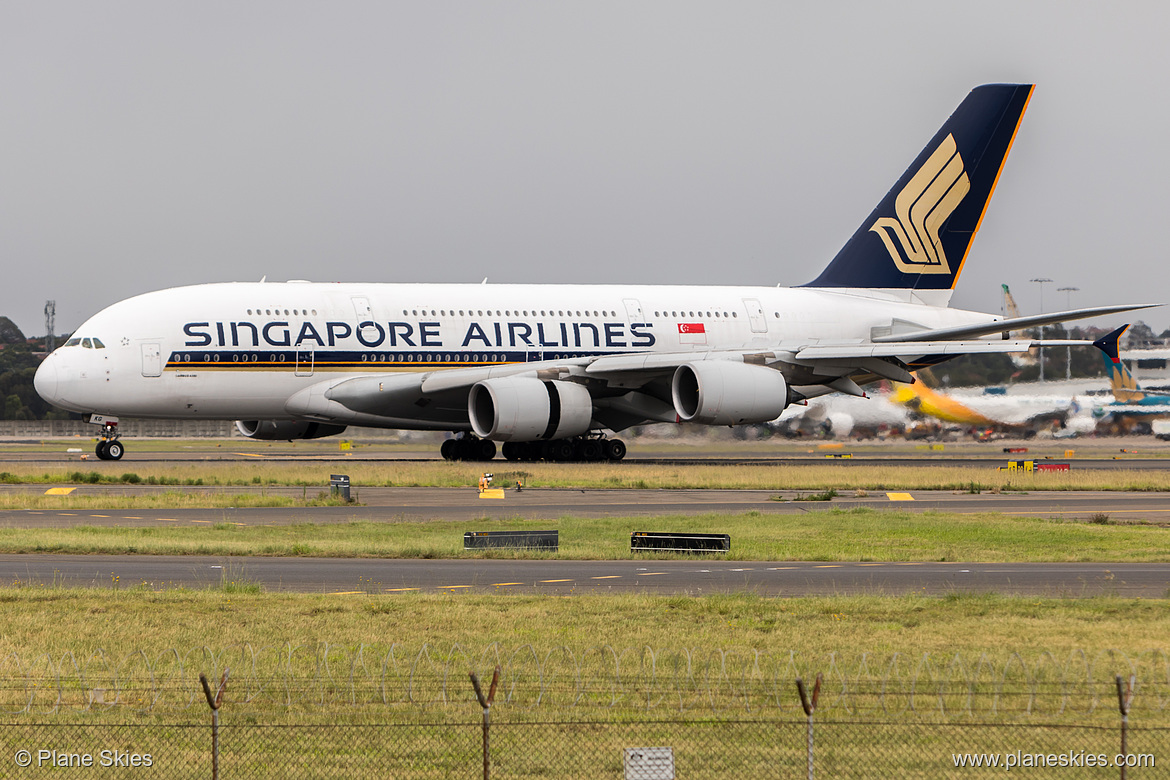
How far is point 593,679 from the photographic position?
14.1 meters

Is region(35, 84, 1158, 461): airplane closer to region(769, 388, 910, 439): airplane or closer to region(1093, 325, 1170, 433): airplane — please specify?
region(769, 388, 910, 439): airplane

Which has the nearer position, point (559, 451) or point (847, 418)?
point (559, 451)

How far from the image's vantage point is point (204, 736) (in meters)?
12.4

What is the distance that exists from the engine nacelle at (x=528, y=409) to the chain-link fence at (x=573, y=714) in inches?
1111

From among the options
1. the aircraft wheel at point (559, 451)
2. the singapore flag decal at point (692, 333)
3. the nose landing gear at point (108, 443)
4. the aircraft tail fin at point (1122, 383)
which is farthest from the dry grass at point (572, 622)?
the aircraft tail fin at point (1122, 383)

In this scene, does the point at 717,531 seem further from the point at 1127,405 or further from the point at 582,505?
the point at 1127,405

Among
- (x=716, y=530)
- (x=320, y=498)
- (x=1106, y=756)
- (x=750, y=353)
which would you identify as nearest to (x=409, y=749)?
(x=1106, y=756)

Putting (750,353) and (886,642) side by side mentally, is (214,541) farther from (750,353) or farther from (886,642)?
(750,353)

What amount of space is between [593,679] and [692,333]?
37.2 meters

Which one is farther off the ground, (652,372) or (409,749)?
(652,372)

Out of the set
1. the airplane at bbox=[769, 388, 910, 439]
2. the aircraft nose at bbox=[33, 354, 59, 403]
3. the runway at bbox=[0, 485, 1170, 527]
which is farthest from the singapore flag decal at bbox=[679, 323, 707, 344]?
the aircraft nose at bbox=[33, 354, 59, 403]

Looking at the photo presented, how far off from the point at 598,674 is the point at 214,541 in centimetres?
1449

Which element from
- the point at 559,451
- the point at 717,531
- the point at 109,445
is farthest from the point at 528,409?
the point at 717,531

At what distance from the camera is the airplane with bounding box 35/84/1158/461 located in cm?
4350
